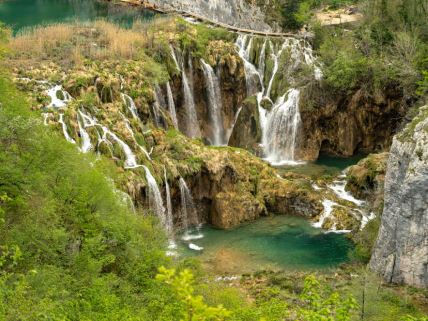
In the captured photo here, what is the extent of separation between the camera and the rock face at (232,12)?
42719 mm

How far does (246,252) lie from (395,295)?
6511 mm

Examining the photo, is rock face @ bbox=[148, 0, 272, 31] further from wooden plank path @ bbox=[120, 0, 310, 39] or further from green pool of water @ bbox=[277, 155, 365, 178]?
green pool of water @ bbox=[277, 155, 365, 178]

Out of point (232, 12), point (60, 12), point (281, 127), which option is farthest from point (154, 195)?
point (60, 12)

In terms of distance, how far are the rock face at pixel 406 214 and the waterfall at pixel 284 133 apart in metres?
12.0

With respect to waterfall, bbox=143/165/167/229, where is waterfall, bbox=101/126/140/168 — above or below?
above

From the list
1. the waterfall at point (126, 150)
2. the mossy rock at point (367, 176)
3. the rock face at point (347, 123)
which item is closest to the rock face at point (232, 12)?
the rock face at point (347, 123)

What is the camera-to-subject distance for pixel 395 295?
20.7 m

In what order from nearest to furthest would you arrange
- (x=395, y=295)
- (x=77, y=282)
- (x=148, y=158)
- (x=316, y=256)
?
1. (x=77, y=282)
2. (x=395, y=295)
3. (x=316, y=256)
4. (x=148, y=158)

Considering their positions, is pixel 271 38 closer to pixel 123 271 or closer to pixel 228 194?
pixel 228 194

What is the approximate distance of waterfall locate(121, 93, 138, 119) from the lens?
27.7 m

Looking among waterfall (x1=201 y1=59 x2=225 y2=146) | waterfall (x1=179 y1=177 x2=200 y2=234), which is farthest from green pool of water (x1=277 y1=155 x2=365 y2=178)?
waterfall (x1=179 y1=177 x2=200 y2=234)

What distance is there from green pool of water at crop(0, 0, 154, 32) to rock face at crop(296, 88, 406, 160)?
17.4m

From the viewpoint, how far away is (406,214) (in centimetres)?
2153

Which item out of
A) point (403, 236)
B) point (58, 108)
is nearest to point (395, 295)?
point (403, 236)
